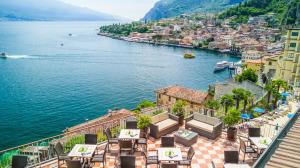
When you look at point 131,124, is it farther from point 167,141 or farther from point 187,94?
point 187,94

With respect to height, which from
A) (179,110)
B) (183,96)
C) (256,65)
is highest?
(179,110)

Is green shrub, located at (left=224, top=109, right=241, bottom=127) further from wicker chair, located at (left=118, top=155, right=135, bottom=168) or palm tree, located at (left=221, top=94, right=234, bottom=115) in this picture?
palm tree, located at (left=221, top=94, right=234, bottom=115)

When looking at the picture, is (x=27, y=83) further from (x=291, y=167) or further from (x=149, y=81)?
(x=291, y=167)

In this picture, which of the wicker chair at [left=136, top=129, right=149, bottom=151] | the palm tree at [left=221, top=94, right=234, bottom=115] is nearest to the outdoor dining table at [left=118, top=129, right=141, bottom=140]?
the wicker chair at [left=136, top=129, right=149, bottom=151]

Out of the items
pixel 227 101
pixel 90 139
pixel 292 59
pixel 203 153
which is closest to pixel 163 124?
pixel 203 153

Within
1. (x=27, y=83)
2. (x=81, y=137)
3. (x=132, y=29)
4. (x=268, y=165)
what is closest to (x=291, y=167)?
(x=268, y=165)

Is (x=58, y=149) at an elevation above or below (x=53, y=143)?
above

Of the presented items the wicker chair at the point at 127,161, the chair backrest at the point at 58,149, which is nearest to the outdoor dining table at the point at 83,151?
the chair backrest at the point at 58,149

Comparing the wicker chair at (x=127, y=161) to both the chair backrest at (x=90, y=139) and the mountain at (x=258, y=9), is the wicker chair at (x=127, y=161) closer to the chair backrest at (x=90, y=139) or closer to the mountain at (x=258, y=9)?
the chair backrest at (x=90, y=139)
